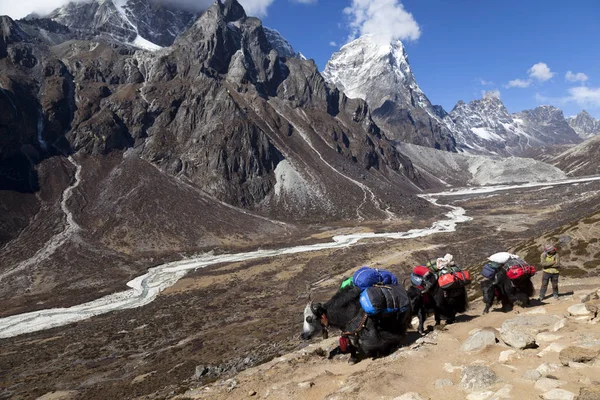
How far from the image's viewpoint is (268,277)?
256 ft

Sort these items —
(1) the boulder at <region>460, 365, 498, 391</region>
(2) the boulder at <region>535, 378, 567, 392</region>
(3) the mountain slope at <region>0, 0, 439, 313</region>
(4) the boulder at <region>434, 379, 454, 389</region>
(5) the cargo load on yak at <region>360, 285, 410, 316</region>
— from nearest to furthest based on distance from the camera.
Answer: (2) the boulder at <region>535, 378, 567, 392</region> → (1) the boulder at <region>460, 365, 498, 391</region> → (4) the boulder at <region>434, 379, 454, 389</region> → (5) the cargo load on yak at <region>360, 285, 410, 316</region> → (3) the mountain slope at <region>0, 0, 439, 313</region>

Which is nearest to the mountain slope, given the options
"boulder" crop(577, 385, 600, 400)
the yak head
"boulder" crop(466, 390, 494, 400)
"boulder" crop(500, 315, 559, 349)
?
the yak head

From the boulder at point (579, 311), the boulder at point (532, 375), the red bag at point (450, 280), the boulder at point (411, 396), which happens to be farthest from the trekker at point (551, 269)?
the boulder at point (411, 396)

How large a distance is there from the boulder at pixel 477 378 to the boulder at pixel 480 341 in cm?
233

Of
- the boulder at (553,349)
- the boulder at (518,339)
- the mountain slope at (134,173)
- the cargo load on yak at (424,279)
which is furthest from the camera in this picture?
the mountain slope at (134,173)

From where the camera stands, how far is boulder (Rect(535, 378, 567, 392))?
747 centimetres

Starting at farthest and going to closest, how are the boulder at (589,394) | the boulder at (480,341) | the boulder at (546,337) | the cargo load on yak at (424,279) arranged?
the cargo load on yak at (424,279) < the boulder at (480,341) < the boulder at (546,337) < the boulder at (589,394)

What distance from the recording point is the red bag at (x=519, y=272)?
636 inches

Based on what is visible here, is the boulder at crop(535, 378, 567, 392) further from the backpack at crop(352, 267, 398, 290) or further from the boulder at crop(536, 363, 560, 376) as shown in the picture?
the backpack at crop(352, 267, 398, 290)

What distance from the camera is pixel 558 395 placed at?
6957 mm

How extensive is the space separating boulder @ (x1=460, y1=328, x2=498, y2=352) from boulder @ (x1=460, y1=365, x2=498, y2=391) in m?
2.33

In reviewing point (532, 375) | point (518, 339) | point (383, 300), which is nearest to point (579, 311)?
point (518, 339)

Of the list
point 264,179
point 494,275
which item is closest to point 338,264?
point 494,275

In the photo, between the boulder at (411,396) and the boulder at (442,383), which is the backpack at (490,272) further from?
the boulder at (411,396)
